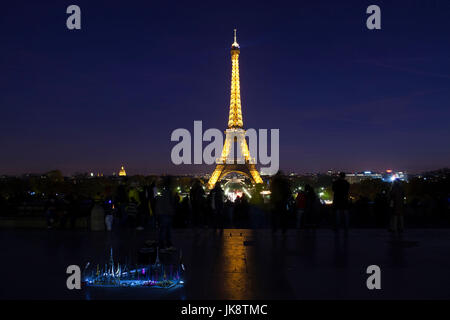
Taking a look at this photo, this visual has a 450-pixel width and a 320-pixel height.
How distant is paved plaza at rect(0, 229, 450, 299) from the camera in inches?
271

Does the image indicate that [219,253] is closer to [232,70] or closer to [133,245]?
[133,245]

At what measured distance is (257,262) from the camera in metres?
9.28

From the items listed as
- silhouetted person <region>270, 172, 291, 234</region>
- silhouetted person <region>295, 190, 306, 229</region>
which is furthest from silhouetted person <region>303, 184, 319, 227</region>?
silhouetted person <region>270, 172, 291, 234</region>

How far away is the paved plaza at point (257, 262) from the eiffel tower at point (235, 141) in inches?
2714

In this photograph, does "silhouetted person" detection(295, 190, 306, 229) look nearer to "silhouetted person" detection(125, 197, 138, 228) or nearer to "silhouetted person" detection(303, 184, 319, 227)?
"silhouetted person" detection(303, 184, 319, 227)

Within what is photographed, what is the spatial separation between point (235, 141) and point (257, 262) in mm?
76544

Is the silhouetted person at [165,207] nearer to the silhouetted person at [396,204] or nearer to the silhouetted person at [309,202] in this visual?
the silhouetted person at [309,202]

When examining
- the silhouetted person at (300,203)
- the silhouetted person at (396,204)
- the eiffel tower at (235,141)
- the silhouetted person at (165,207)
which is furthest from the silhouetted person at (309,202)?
the eiffel tower at (235,141)

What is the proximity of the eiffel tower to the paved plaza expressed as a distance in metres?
68.9

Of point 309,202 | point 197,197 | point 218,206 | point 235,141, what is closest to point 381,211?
point 309,202

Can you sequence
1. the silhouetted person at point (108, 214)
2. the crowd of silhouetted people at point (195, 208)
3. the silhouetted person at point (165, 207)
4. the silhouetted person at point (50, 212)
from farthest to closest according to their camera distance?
the silhouetted person at point (50, 212), the silhouetted person at point (108, 214), the crowd of silhouetted people at point (195, 208), the silhouetted person at point (165, 207)

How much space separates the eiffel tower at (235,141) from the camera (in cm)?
8325

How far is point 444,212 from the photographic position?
20.5 metres

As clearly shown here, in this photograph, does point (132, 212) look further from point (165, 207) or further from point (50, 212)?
point (165, 207)
